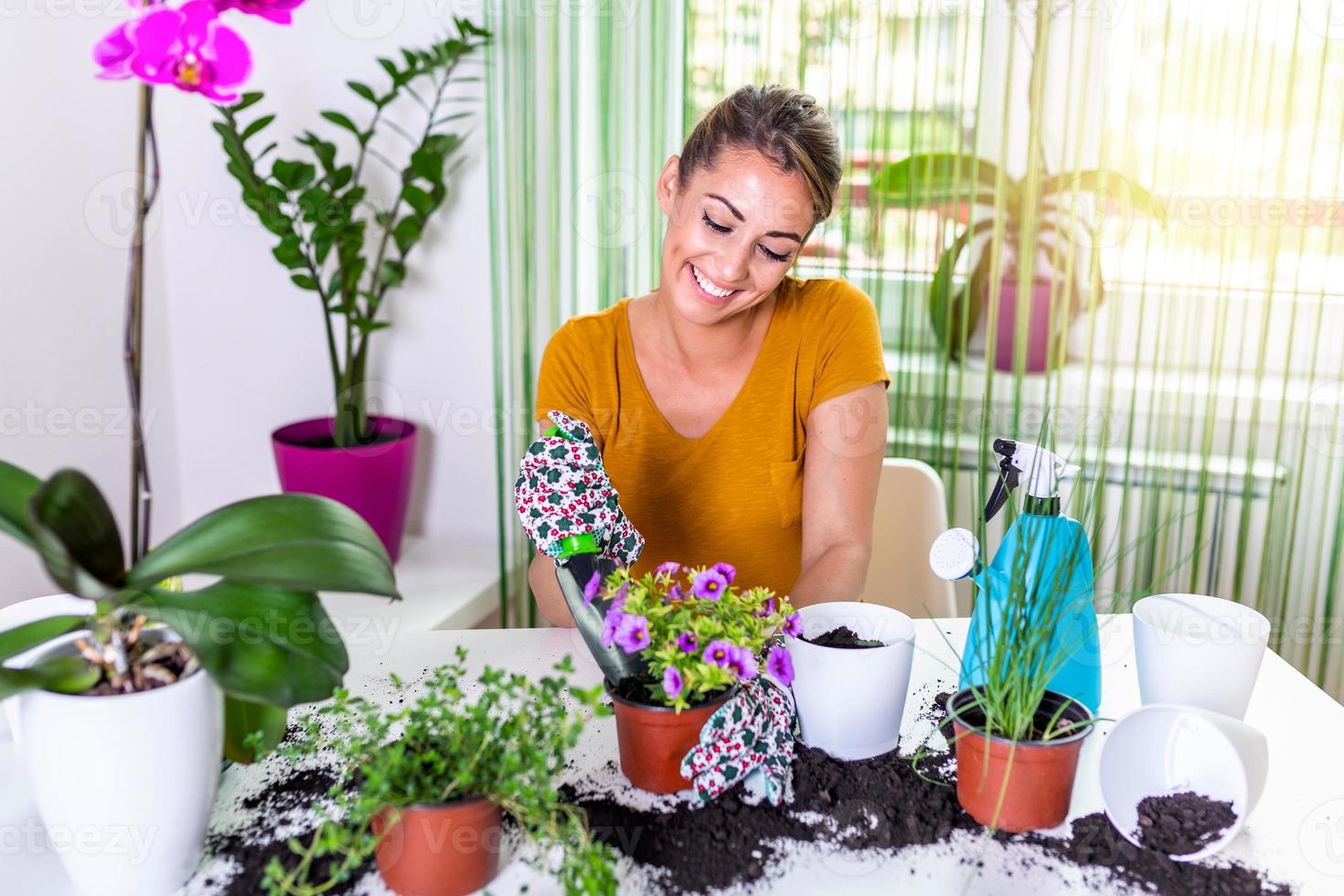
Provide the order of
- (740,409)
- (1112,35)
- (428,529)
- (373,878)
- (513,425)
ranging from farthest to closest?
(428,529) < (513,425) < (1112,35) < (740,409) < (373,878)

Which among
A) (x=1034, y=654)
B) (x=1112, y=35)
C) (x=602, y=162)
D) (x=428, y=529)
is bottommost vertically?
(x=428, y=529)

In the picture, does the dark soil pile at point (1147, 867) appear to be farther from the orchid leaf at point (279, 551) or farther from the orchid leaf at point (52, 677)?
the orchid leaf at point (52, 677)

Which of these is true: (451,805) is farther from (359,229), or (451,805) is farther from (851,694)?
(359,229)

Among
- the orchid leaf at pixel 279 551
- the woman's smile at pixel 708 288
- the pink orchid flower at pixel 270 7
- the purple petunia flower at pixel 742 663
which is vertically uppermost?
the pink orchid flower at pixel 270 7

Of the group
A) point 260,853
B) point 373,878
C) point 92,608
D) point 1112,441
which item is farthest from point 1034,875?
point 1112,441

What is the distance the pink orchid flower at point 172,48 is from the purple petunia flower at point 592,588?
0.53 metres

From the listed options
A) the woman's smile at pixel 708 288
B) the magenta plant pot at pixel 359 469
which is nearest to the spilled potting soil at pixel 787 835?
the woman's smile at pixel 708 288

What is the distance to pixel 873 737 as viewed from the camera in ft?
3.51

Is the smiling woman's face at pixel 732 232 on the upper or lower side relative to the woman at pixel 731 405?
upper

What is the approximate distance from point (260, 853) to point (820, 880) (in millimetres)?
466

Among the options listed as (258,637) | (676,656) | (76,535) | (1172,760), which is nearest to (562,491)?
(676,656)

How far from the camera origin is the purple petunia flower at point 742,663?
953 millimetres

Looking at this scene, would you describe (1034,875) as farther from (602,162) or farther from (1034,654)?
(602,162)

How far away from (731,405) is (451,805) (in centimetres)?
94
